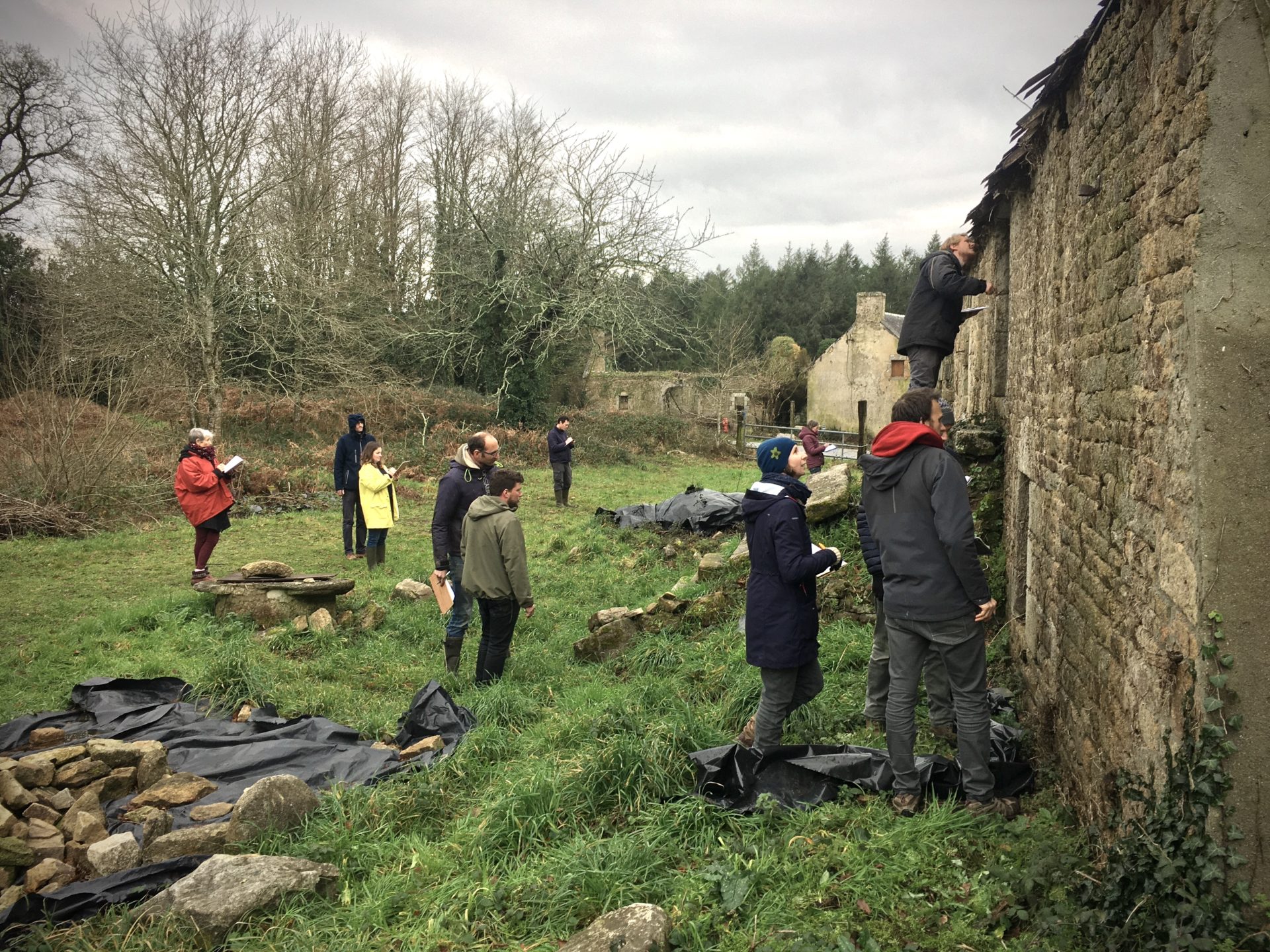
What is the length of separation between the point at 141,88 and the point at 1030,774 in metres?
21.0

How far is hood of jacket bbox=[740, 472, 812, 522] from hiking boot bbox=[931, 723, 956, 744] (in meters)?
1.62

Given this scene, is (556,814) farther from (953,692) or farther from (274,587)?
(274,587)

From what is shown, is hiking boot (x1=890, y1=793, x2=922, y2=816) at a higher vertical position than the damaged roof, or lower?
lower

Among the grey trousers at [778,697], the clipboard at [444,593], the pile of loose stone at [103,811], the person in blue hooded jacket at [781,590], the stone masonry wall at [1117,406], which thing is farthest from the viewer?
the clipboard at [444,593]

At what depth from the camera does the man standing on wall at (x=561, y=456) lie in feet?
49.4

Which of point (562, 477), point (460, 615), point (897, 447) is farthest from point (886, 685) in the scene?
point (562, 477)

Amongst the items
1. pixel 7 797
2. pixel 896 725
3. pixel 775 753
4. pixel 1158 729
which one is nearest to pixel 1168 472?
pixel 1158 729

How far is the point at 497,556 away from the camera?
6.34 m

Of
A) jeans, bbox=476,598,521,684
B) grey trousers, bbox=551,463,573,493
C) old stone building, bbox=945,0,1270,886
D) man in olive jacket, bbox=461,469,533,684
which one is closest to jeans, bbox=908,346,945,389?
old stone building, bbox=945,0,1270,886

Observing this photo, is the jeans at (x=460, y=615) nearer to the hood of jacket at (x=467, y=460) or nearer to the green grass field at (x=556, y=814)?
the green grass field at (x=556, y=814)

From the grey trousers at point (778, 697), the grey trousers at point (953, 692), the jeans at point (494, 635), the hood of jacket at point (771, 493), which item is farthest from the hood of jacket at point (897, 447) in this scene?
the jeans at point (494, 635)

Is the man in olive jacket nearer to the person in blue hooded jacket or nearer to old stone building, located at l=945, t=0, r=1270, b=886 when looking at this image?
the person in blue hooded jacket

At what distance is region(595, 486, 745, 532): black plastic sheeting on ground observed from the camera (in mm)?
12734

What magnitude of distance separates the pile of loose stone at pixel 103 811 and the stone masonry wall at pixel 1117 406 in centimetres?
425
